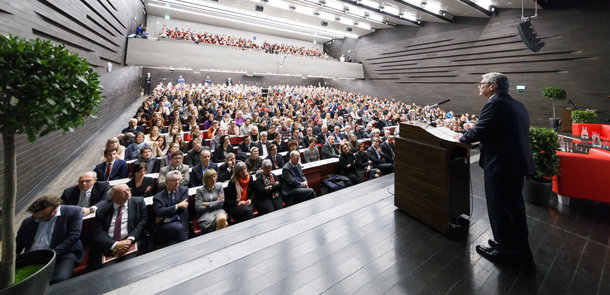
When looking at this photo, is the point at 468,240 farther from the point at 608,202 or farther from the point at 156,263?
the point at 156,263

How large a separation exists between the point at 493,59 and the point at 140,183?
1204 cm

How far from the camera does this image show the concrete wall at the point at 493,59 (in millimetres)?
6778

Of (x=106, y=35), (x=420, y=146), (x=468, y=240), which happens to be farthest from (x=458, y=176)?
(x=106, y=35)

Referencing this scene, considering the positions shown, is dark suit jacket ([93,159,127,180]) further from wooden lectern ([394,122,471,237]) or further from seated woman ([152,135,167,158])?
wooden lectern ([394,122,471,237])

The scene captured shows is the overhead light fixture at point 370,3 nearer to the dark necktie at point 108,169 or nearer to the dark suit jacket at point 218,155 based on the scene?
the dark suit jacket at point 218,155

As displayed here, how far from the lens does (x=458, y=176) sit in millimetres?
1622

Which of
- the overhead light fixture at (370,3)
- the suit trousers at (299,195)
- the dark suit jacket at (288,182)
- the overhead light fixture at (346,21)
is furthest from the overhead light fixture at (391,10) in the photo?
the suit trousers at (299,195)

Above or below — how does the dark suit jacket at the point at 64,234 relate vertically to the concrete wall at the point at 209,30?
below

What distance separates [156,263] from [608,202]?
12.1ft

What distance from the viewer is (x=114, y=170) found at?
2777 millimetres

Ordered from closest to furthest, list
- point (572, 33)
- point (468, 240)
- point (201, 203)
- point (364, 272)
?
point (364, 272), point (468, 240), point (201, 203), point (572, 33)

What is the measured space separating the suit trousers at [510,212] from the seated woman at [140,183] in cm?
312

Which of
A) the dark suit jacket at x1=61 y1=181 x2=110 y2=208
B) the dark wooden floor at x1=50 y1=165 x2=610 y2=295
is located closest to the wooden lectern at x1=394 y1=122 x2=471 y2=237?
the dark wooden floor at x1=50 y1=165 x2=610 y2=295

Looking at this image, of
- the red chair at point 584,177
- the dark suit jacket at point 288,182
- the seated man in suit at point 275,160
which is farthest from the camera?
the seated man in suit at point 275,160
